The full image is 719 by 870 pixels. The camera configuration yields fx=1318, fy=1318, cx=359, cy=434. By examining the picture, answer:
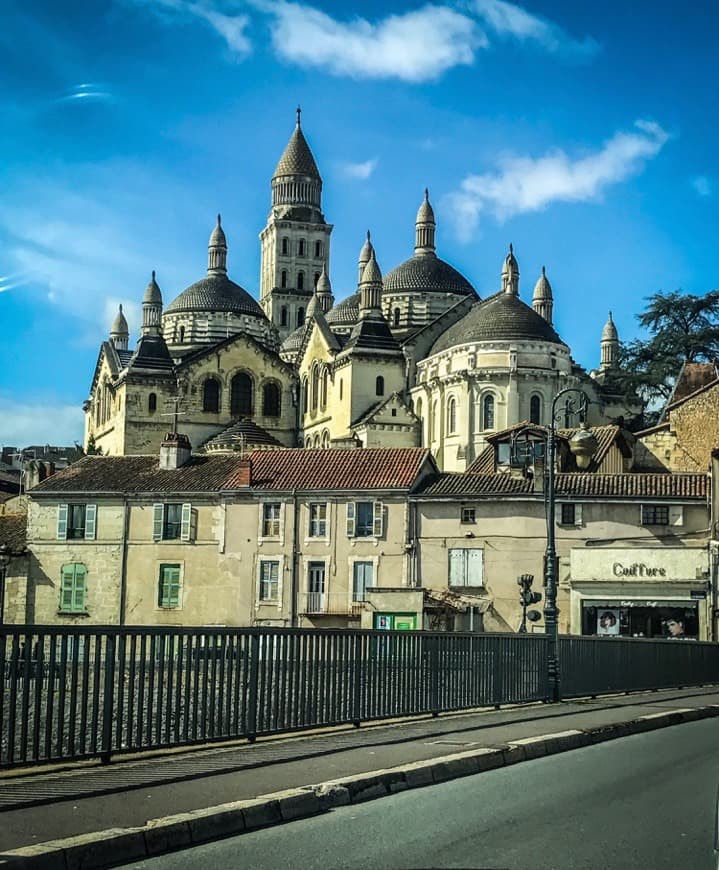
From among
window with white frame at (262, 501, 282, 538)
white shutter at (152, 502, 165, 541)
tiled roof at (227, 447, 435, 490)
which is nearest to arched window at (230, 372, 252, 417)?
tiled roof at (227, 447, 435, 490)

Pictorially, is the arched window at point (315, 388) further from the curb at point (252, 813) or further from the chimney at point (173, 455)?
the curb at point (252, 813)

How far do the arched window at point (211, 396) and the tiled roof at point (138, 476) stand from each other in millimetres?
41815

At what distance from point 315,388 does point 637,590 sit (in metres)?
53.5

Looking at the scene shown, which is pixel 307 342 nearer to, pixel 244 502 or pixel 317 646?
pixel 244 502

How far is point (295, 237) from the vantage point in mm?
133000

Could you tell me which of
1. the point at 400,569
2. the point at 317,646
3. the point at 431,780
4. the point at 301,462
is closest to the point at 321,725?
the point at 317,646

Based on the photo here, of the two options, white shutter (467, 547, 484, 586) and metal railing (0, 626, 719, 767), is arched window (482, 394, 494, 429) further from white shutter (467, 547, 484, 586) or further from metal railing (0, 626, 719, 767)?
metal railing (0, 626, 719, 767)

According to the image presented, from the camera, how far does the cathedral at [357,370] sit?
82625 millimetres

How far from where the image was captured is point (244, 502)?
50.5m

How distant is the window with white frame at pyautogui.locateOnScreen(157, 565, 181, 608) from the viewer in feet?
161

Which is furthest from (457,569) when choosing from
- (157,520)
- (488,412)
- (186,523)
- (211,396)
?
(211,396)

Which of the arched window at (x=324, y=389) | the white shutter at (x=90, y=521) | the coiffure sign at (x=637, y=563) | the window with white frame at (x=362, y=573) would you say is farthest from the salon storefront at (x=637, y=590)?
the arched window at (x=324, y=389)

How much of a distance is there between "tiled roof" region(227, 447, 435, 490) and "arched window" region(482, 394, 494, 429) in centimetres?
2923

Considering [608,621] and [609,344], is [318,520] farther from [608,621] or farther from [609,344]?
[609,344]
